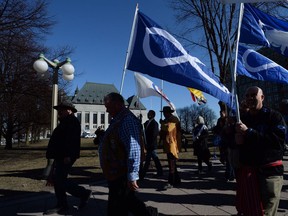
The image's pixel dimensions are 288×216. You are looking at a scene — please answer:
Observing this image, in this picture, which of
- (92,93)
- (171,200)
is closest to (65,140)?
(171,200)

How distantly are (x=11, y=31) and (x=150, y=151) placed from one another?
36.3 ft


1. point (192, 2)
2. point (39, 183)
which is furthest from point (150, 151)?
point (192, 2)

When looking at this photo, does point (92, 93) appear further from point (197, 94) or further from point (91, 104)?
point (197, 94)

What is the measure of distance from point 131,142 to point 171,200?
284 cm

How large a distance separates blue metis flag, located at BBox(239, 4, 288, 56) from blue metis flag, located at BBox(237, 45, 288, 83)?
15.1 inches

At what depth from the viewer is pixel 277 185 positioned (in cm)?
343

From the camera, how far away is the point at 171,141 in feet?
24.0

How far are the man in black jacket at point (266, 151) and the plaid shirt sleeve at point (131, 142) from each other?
3.84 ft

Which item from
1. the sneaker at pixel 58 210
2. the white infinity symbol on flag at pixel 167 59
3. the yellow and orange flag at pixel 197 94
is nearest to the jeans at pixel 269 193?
the white infinity symbol on flag at pixel 167 59

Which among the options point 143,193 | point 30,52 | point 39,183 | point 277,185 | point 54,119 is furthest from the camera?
point 30,52

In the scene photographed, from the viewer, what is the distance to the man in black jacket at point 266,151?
335 cm

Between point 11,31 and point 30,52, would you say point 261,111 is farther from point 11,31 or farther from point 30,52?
point 30,52

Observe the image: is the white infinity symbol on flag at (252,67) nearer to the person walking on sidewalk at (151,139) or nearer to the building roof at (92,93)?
the person walking on sidewalk at (151,139)

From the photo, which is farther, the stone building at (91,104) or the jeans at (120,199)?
the stone building at (91,104)
